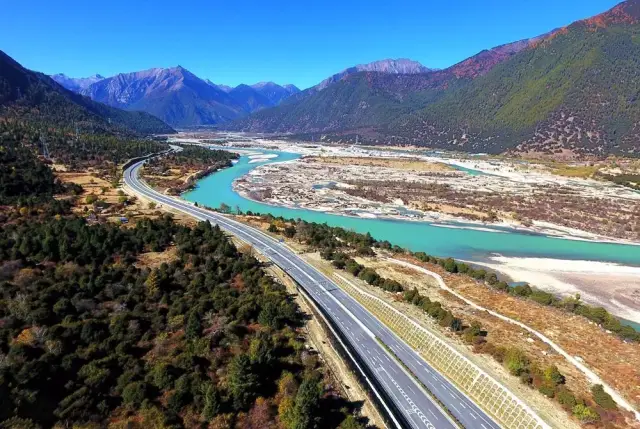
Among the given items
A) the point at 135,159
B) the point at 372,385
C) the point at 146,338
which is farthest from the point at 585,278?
the point at 135,159

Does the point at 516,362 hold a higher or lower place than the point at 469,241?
higher

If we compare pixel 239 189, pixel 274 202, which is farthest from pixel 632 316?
pixel 239 189

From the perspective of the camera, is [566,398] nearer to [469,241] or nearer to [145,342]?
[145,342]

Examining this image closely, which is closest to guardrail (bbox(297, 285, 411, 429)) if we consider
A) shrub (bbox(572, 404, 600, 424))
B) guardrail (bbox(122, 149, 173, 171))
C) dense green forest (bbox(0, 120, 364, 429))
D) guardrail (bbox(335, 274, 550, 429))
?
dense green forest (bbox(0, 120, 364, 429))

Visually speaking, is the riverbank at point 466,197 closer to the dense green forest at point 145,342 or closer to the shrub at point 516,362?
the shrub at point 516,362

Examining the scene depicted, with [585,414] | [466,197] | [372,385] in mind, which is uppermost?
[466,197]

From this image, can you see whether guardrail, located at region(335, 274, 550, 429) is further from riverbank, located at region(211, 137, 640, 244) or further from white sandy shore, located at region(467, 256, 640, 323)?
riverbank, located at region(211, 137, 640, 244)

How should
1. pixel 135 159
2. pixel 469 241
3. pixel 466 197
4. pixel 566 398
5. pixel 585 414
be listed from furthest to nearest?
pixel 135 159 < pixel 466 197 < pixel 469 241 < pixel 566 398 < pixel 585 414
